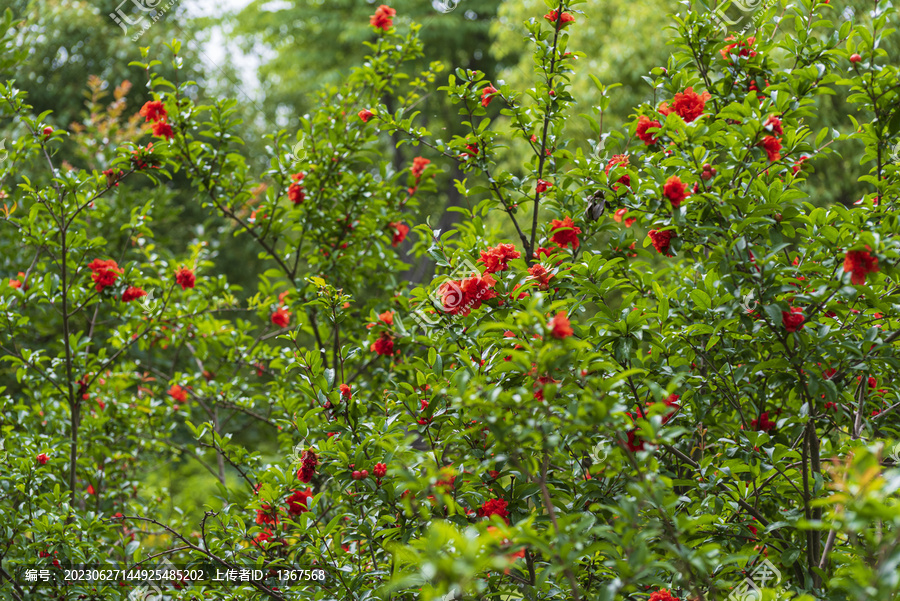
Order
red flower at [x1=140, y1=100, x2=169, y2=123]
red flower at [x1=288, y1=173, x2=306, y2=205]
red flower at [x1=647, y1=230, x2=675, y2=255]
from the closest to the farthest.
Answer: red flower at [x1=647, y1=230, x2=675, y2=255] < red flower at [x1=140, y1=100, x2=169, y2=123] < red flower at [x1=288, y1=173, x2=306, y2=205]

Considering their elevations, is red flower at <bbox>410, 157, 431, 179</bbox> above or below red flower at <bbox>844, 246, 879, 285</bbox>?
above

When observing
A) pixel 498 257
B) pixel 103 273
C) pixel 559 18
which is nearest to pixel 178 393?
pixel 103 273

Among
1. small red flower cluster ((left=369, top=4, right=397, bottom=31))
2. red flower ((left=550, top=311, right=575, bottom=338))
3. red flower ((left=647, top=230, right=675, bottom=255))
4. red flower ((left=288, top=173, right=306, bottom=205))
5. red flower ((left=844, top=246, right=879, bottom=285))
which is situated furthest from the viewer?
small red flower cluster ((left=369, top=4, right=397, bottom=31))

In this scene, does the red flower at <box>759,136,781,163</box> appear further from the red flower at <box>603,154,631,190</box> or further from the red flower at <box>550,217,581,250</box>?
the red flower at <box>550,217,581,250</box>

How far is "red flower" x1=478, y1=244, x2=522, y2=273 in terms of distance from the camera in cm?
177

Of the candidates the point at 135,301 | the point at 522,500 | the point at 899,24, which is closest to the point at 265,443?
the point at 135,301

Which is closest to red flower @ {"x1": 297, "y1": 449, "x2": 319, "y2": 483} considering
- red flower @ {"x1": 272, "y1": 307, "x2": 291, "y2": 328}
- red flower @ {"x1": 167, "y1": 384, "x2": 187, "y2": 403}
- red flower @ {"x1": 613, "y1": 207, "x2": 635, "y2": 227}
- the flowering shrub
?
the flowering shrub

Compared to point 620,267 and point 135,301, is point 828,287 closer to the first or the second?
A: point 620,267

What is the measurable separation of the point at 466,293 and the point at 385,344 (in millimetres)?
776

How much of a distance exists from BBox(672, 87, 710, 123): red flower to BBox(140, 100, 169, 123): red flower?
2.07m

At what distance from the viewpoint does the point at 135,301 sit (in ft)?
9.53

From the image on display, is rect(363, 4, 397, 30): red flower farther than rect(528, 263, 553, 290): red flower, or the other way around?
rect(363, 4, 397, 30): red flower

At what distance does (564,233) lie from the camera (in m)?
2.07

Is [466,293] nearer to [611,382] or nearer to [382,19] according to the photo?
[611,382]
